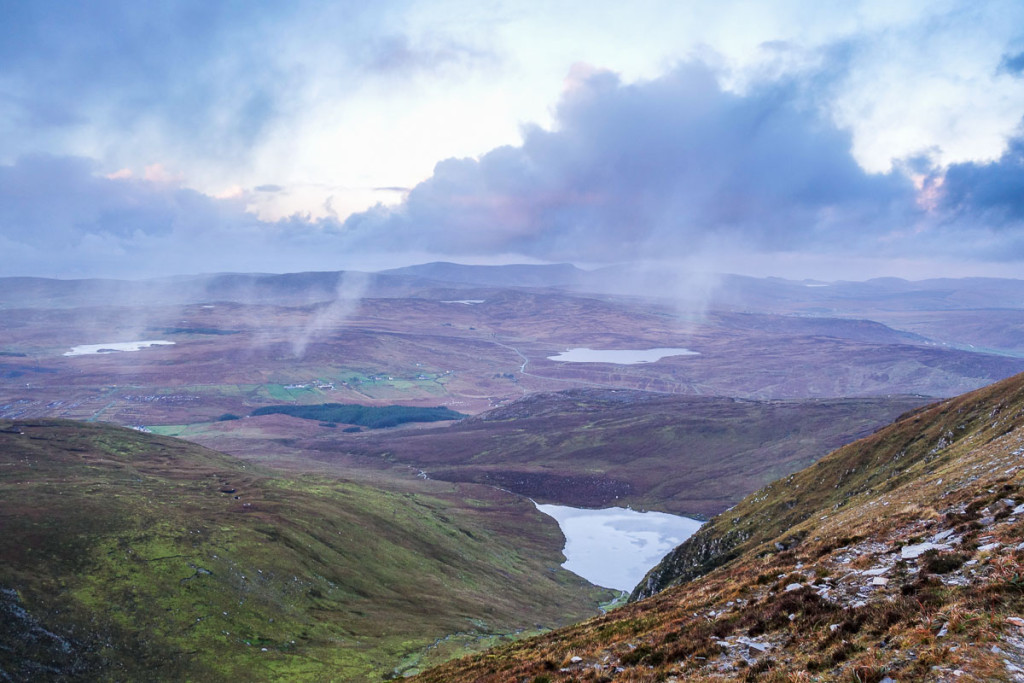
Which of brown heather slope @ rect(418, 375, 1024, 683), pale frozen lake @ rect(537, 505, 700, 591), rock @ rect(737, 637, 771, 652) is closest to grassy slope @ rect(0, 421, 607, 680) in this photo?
pale frozen lake @ rect(537, 505, 700, 591)

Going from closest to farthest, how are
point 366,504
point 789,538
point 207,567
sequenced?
point 789,538 < point 207,567 < point 366,504

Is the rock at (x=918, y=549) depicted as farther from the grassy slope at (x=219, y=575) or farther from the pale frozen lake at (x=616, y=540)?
the pale frozen lake at (x=616, y=540)

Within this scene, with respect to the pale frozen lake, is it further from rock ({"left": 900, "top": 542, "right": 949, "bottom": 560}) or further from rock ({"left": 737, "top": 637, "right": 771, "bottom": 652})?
rock ({"left": 737, "top": 637, "right": 771, "bottom": 652})

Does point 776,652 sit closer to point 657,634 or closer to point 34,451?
point 657,634

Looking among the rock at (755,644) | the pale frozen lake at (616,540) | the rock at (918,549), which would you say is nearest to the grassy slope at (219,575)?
the pale frozen lake at (616,540)

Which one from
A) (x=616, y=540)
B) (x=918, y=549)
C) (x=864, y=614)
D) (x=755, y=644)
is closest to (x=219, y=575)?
(x=755, y=644)

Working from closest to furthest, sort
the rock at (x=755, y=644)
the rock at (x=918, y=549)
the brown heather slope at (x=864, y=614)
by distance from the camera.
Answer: the brown heather slope at (x=864, y=614), the rock at (x=755, y=644), the rock at (x=918, y=549)

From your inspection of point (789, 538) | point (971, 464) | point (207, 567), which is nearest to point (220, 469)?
point (207, 567)
